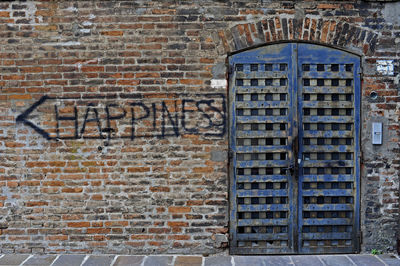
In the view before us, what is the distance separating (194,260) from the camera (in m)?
3.97

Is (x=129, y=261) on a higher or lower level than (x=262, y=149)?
lower

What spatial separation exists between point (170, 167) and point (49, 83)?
190 centimetres

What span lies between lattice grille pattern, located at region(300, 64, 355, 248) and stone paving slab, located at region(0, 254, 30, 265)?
3.57 meters

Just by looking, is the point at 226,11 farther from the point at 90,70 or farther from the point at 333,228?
the point at 333,228

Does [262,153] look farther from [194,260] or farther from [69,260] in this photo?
[69,260]

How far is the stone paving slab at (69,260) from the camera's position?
3.88 meters

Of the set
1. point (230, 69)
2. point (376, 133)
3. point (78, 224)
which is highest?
point (230, 69)

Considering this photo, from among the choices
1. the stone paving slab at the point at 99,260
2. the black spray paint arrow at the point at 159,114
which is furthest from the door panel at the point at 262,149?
the stone paving slab at the point at 99,260

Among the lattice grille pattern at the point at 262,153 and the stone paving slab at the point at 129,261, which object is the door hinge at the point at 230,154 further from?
the stone paving slab at the point at 129,261

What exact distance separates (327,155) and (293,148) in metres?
0.46

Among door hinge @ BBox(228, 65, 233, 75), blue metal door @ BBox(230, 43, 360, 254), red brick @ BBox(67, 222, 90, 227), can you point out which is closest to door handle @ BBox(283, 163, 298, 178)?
blue metal door @ BBox(230, 43, 360, 254)

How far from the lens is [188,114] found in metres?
4.12

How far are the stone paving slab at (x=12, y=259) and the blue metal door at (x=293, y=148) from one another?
8.76ft

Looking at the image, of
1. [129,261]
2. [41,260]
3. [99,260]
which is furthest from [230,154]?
[41,260]
